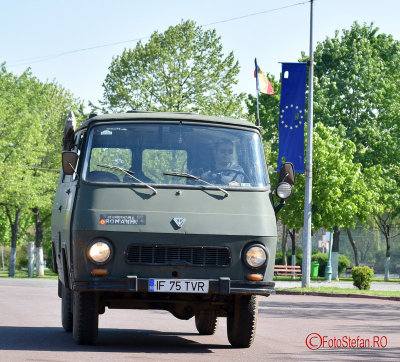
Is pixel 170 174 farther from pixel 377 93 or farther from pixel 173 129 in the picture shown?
pixel 377 93

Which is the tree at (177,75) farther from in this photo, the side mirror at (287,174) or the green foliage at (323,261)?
the side mirror at (287,174)

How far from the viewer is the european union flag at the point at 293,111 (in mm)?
29922

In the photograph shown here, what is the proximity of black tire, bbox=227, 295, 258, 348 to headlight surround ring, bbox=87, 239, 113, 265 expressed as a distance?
166cm

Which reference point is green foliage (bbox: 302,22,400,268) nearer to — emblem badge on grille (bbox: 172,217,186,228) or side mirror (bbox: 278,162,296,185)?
side mirror (bbox: 278,162,296,185)

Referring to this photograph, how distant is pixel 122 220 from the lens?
34.1 ft

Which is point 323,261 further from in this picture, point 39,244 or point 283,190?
point 283,190

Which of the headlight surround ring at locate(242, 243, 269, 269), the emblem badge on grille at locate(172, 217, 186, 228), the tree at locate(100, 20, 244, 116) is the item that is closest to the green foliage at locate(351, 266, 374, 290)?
the tree at locate(100, 20, 244, 116)

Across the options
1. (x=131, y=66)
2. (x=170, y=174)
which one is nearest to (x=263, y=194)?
(x=170, y=174)

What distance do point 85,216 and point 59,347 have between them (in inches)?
62.9

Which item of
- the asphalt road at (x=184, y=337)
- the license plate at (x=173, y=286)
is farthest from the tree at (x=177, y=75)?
the license plate at (x=173, y=286)

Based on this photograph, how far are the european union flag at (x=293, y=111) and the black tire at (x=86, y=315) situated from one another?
1945 centimetres

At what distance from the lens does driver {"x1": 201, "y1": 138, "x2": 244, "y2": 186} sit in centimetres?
1097

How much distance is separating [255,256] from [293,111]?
19.8m

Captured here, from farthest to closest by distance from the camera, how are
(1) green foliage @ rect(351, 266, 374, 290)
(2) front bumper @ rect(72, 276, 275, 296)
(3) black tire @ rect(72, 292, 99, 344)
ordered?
1. (1) green foliage @ rect(351, 266, 374, 290)
2. (3) black tire @ rect(72, 292, 99, 344)
3. (2) front bumper @ rect(72, 276, 275, 296)
